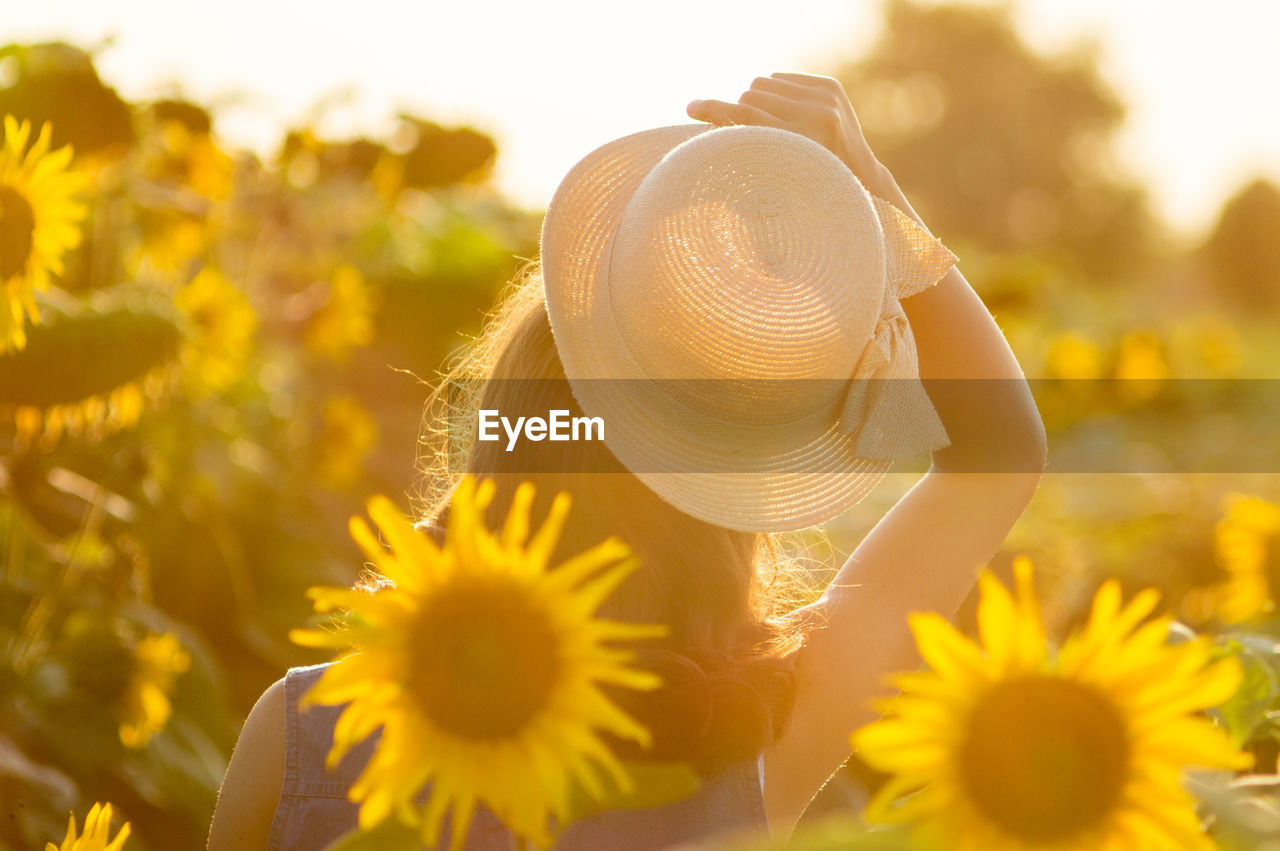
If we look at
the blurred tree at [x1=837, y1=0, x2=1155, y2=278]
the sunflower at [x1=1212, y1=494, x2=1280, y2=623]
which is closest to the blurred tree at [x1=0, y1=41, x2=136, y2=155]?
the sunflower at [x1=1212, y1=494, x2=1280, y2=623]

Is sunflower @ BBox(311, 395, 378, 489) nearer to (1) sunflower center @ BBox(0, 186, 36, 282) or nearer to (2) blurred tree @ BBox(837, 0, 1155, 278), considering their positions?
(1) sunflower center @ BBox(0, 186, 36, 282)

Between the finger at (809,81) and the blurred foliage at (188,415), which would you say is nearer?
the finger at (809,81)

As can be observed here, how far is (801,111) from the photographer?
4.57ft

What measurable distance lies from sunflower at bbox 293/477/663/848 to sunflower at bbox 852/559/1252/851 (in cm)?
13

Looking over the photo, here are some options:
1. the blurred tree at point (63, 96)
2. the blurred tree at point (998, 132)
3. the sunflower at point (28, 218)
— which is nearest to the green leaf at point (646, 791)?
the sunflower at point (28, 218)

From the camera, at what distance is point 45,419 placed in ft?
5.87

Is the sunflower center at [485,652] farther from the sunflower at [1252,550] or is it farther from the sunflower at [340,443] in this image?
the sunflower at [340,443]

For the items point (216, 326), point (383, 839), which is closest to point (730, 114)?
point (383, 839)

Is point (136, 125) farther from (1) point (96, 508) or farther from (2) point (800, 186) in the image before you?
(2) point (800, 186)

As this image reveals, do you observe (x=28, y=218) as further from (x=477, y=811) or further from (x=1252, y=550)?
(x=1252, y=550)

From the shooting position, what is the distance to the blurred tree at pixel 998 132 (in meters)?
32.3

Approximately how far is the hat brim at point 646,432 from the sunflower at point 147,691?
1440 millimetres

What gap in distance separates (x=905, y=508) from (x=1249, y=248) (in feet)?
79.3

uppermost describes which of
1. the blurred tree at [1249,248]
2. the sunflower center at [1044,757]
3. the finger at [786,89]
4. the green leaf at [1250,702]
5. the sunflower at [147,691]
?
the finger at [786,89]
